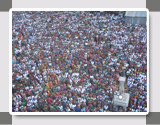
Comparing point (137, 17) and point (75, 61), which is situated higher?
point (137, 17)

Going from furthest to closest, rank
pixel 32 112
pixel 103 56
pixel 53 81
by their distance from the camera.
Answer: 1. pixel 103 56
2. pixel 53 81
3. pixel 32 112

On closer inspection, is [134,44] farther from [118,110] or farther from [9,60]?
[9,60]

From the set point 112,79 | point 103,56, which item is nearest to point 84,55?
point 103,56

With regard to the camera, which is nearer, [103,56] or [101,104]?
[101,104]

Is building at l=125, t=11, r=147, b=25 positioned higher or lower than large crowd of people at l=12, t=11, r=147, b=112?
higher

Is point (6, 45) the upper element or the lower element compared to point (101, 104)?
upper

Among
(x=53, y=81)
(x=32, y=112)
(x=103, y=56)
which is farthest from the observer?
(x=103, y=56)

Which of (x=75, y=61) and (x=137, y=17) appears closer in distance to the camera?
(x=137, y=17)

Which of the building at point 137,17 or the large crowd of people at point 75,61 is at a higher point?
the building at point 137,17
